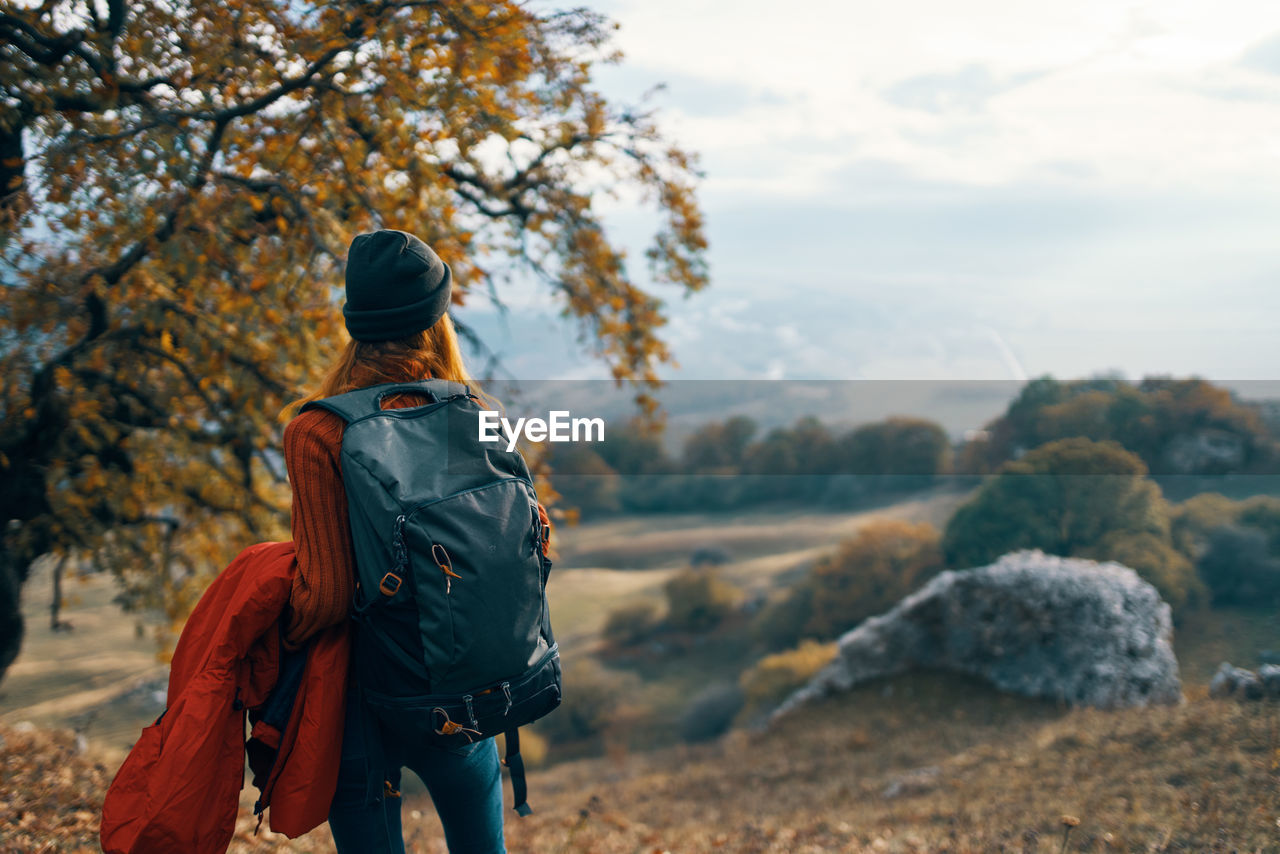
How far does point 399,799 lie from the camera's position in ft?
6.81

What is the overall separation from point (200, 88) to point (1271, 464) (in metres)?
18.3

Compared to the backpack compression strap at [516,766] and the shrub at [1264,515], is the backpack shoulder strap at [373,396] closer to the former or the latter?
the backpack compression strap at [516,766]

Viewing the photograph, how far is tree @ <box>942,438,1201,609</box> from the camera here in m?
13.3

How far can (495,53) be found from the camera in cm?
447

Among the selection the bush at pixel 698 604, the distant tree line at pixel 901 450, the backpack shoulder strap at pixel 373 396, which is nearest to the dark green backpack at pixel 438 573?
the backpack shoulder strap at pixel 373 396

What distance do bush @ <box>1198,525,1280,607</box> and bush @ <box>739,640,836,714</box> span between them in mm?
6974

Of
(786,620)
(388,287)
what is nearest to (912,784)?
(388,287)

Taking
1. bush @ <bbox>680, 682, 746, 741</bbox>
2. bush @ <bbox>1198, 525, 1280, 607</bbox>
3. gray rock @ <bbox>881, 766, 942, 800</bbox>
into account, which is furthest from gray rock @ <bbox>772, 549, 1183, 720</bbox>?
bush @ <bbox>680, 682, 746, 741</bbox>

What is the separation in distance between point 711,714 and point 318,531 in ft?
58.5

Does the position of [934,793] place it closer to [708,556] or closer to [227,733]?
[227,733]

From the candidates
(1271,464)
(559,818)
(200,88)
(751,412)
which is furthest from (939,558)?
(751,412)

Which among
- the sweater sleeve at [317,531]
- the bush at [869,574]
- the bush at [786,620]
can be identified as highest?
the sweater sleeve at [317,531]

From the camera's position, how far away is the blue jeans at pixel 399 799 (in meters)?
1.89

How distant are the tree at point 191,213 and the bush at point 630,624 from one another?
66.4ft
